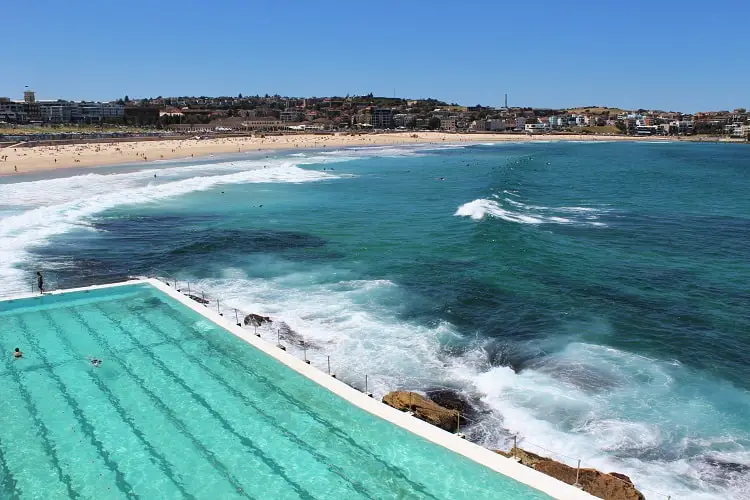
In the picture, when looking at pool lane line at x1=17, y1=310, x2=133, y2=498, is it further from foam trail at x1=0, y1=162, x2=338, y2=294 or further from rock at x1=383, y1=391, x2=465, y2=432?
foam trail at x1=0, y1=162, x2=338, y2=294

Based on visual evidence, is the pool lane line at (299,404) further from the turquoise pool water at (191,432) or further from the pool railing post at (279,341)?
the pool railing post at (279,341)

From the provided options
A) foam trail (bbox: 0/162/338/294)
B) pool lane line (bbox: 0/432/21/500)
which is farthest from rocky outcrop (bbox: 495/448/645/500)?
foam trail (bbox: 0/162/338/294)

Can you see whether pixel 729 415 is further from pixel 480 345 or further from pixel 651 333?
pixel 480 345

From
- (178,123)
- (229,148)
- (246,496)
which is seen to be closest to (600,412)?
(246,496)

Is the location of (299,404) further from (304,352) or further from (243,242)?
(243,242)

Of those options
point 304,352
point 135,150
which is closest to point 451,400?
point 304,352

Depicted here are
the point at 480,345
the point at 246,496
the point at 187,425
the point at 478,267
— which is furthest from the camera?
the point at 478,267
